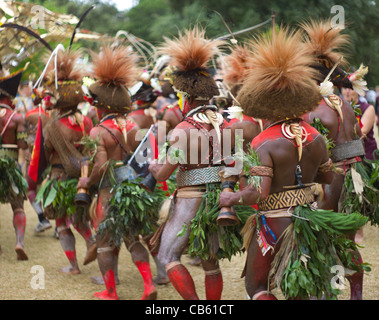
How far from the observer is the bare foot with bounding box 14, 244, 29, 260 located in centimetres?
630

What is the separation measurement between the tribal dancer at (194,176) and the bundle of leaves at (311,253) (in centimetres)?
67

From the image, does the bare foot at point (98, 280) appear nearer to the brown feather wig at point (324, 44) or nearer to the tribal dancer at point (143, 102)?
the tribal dancer at point (143, 102)

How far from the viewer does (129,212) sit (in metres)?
4.62

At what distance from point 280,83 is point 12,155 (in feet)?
15.2

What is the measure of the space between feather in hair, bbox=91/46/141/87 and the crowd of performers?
1 centimetres

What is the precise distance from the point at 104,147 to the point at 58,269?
201 cm

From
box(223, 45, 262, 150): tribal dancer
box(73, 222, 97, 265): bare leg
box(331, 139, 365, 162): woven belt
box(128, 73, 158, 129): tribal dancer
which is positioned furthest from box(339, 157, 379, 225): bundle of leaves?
box(128, 73, 158, 129): tribal dancer

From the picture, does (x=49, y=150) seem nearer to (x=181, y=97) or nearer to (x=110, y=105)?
(x=110, y=105)

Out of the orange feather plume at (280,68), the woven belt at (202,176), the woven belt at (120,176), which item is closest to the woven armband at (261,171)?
the orange feather plume at (280,68)

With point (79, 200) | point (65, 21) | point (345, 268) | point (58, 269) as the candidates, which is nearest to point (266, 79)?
point (345, 268)

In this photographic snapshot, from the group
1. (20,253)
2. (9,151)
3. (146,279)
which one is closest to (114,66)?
(146,279)

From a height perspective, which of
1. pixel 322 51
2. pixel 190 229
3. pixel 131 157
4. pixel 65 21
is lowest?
pixel 190 229

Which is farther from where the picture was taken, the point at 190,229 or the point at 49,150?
the point at 49,150

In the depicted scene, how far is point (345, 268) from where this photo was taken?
133 inches
